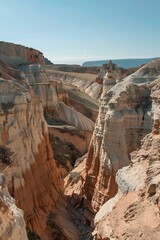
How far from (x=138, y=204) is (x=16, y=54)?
172 ft

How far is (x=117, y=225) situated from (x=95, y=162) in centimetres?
1278

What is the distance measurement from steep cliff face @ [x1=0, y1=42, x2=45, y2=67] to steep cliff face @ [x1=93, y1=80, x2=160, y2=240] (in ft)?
145

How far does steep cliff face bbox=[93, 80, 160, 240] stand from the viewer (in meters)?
10.0

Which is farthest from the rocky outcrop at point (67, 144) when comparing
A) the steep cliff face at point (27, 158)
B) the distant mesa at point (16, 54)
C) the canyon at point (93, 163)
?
the distant mesa at point (16, 54)

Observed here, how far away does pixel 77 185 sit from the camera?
28.5 m

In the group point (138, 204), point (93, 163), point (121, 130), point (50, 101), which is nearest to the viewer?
point (138, 204)

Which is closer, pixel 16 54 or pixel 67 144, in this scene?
pixel 67 144

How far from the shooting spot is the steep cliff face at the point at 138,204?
10023 millimetres

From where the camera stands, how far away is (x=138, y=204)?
1123 cm

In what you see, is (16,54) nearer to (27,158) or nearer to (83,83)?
(83,83)

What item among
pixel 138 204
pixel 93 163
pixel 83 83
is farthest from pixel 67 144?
pixel 83 83

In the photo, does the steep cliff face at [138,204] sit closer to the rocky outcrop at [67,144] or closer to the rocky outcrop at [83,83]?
the rocky outcrop at [67,144]

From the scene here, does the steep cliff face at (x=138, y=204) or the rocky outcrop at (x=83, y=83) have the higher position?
the steep cliff face at (x=138, y=204)

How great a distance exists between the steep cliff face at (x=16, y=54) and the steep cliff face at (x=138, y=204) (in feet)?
145
